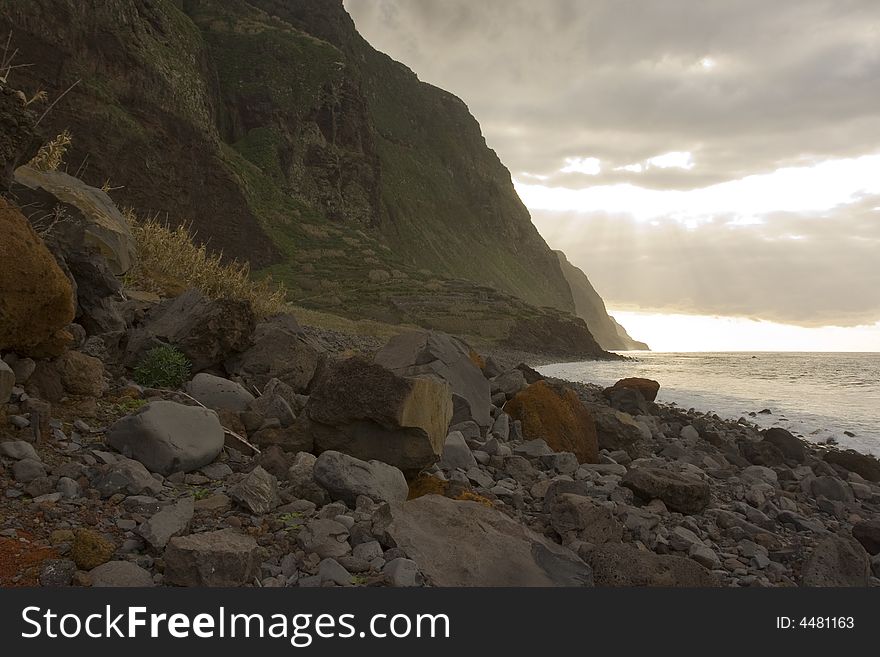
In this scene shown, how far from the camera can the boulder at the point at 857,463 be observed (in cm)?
1020

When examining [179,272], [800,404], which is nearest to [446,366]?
[179,272]

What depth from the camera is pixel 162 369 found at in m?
7.18

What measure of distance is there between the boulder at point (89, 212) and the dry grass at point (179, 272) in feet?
3.44

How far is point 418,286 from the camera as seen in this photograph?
60812 millimetres

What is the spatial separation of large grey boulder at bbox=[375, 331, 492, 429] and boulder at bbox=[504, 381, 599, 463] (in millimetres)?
566

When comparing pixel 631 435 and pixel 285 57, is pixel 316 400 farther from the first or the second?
pixel 285 57

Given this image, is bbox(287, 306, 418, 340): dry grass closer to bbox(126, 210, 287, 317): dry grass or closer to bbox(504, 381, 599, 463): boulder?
bbox(126, 210, 287, 317): dry grass

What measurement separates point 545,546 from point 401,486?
4.82ft

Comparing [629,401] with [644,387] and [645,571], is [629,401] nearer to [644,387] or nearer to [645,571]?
[644,387]

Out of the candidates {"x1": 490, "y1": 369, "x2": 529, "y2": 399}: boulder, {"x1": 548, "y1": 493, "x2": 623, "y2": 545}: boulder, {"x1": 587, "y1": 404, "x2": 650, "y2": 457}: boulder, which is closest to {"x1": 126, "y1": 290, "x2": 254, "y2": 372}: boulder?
{"x1": 490, "y1": 369, "x2": 529, "y2": 399}: boulder

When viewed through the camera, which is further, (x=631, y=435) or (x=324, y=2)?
(x=324, y=2)

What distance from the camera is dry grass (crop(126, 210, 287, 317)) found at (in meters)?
11.3

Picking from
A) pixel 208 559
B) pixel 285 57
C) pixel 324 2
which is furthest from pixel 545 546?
pixel 324 2

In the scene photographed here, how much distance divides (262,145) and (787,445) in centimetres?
7430
